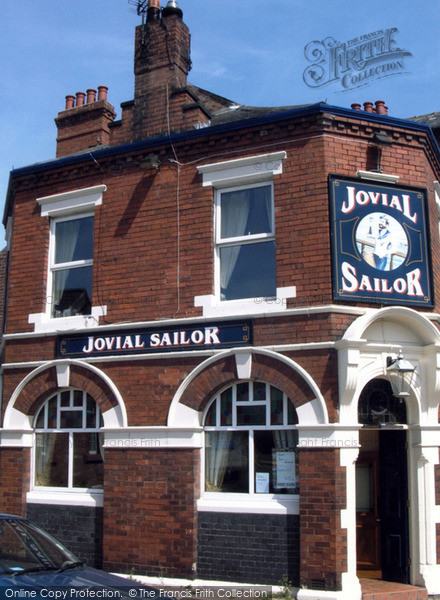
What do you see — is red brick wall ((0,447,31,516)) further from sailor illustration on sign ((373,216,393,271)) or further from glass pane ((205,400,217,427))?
sailor illustration on sign ((373,216,393,271))

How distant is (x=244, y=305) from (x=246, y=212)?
1.50 m

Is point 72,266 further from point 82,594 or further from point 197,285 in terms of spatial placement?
point 82,594

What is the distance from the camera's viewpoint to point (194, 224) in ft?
33.7

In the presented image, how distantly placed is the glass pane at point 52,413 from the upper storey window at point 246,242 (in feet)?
11.4

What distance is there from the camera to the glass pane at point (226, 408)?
9633 millimetres

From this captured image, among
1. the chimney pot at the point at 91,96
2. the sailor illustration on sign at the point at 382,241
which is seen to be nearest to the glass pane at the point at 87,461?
the sailor illustration on sign at the point at 382,241

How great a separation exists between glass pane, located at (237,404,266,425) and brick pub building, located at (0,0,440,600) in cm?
4

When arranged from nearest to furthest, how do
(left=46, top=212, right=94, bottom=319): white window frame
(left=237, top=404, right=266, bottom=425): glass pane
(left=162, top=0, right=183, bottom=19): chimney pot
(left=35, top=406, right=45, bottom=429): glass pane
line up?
1. (left=237, top=404, right=266, bottom=425): glass pane
2. (left=35, top=406, right=45, bottom=429): glass pane
3. (left=46, top=212, right=94, bottom=319): white window frame
4. (left=162, top=0, right=183, bottom=19): chimney pot

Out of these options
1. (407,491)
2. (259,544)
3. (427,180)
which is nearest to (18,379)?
(259,544)

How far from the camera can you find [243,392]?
959 centimetres

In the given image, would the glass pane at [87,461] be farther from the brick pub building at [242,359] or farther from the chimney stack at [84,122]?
the chimney stack at [84,122]

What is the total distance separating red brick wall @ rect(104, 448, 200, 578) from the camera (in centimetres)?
933

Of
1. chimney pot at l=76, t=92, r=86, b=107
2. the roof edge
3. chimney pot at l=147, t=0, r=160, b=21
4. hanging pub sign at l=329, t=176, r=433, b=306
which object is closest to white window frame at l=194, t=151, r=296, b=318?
the roof edge

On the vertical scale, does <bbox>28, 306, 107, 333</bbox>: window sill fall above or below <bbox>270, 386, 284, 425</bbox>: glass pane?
above
